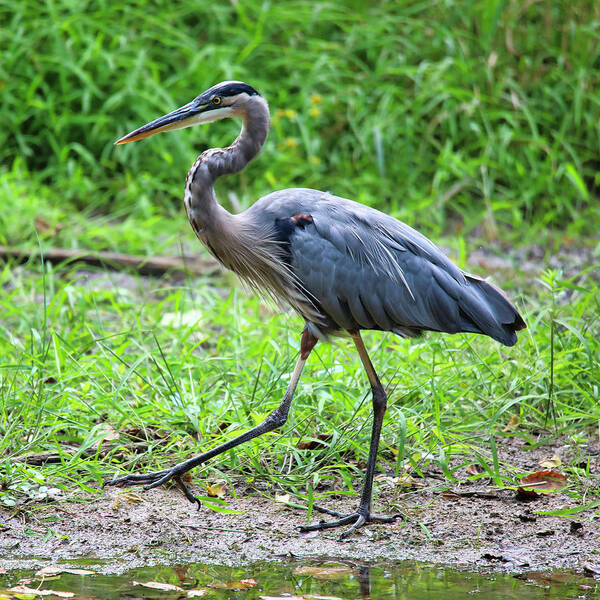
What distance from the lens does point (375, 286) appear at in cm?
398

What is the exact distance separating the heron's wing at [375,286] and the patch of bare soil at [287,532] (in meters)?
0.75

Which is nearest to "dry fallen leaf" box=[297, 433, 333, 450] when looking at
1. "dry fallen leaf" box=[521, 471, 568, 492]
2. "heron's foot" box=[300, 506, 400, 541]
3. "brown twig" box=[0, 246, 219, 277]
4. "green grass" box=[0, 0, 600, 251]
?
"heron's foot" box=[300, 506, 400, 541]

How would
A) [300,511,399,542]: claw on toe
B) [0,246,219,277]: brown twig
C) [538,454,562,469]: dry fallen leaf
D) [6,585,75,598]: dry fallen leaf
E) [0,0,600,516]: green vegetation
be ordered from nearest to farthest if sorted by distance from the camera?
[6,585,75,598]: dry fallen leaf < [300,511,399,542]: claw on toe < [538,454,562,469]: dry fallen leaf < [0,0,600,516]: green vegetation < [0,246,219,277]: brown twig

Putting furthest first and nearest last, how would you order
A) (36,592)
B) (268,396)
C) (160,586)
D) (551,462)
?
1. (268,396)
2. (551,462)
3. (160,586)
4. (36,592)

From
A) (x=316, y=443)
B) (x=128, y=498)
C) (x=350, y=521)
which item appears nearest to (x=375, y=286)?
(x=316, y=443)

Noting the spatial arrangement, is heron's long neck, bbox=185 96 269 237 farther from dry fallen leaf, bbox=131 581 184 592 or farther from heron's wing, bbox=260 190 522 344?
dry fallen leaf, bbox=131 581 184 592

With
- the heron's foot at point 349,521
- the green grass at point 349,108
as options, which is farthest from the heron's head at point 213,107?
the green grass at point 349,108

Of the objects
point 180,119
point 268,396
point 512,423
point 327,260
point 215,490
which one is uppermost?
point 180,119

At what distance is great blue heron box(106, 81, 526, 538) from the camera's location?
396cm

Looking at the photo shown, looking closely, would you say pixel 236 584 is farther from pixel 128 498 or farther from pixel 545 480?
pixel 545 480

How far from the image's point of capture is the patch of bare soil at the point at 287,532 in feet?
11.3

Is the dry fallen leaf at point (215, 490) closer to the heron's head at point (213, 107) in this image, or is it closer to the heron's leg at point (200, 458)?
the heron's leg at point (200, 458)

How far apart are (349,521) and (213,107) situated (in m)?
1.89

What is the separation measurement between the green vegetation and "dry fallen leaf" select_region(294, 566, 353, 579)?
1.21m
